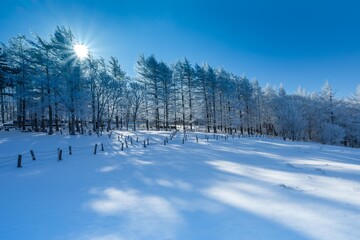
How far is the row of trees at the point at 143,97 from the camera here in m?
30.2

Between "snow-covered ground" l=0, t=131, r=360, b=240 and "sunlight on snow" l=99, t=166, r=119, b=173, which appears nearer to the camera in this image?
"snow-covered ground" l=0, t=131, r=360, b=240

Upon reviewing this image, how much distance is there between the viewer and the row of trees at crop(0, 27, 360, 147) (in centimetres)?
3020

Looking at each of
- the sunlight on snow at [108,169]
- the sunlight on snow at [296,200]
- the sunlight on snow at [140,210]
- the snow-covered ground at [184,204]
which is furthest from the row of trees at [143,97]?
the sunlight on snow at [296,200]

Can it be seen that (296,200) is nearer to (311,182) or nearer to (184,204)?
(311,182)

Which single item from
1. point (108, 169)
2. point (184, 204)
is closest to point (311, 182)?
point (184, 204)

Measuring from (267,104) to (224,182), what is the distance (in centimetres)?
5947

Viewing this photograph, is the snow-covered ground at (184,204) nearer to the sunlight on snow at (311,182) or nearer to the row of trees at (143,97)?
the sunlight on snow at (311,182)

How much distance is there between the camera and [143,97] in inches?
1678

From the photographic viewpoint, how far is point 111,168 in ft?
39.3

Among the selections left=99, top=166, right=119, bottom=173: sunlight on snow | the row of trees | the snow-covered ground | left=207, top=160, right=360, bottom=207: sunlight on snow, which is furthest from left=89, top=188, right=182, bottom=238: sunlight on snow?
the row of trees

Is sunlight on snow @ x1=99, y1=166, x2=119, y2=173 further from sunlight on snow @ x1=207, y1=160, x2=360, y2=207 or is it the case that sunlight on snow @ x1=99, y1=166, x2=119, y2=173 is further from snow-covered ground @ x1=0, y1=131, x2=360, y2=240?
sunlight on snow @ x1=207, y1=160, x2=360, y2=207

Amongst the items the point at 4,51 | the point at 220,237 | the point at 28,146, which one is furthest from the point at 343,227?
the point at 4,51

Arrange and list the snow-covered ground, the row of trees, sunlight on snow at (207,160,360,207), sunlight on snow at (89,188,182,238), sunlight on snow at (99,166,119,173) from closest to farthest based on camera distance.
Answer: the snow-covered ground, sunlight on snow at (89,188,182,238), sunlight on snow at (207,160,360,207), sunlight on snow at (99,166,119,173), the row of trees

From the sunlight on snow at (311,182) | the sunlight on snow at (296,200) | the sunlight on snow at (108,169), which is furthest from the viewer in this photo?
the sunlight on snow at (108,169)
